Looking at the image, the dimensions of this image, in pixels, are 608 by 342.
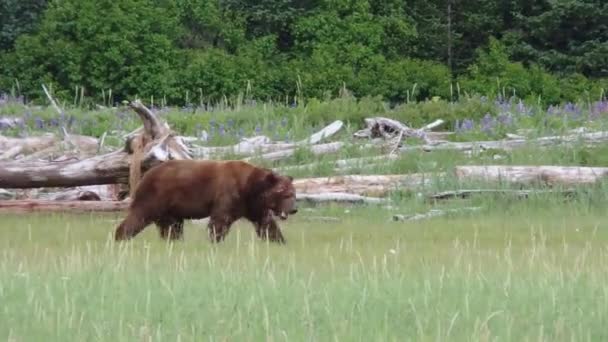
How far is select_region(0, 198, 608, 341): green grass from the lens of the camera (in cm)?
603

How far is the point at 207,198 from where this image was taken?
1150 cm

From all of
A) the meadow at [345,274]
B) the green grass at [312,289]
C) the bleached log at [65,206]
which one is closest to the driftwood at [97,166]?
the bleached log at [65,206]

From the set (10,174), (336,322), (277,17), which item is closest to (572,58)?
(277,17)

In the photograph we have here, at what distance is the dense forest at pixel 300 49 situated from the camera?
32.1 m

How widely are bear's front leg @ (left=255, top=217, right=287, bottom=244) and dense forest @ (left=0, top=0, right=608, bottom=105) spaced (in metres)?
19.2

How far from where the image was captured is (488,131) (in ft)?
62.1

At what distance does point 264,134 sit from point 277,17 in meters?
16.2

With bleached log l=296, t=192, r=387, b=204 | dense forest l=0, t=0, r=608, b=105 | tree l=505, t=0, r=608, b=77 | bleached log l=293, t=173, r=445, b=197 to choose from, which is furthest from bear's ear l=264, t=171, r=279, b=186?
tree l=505, t=0, r=608, b=77

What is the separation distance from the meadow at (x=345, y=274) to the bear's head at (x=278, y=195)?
27cm

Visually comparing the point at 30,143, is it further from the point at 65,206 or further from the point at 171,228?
the point at 171,228

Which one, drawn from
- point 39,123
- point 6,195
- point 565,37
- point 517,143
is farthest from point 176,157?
point 565,37

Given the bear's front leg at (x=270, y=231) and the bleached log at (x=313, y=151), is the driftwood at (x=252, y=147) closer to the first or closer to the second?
the bleached log at (x=313, y=151)

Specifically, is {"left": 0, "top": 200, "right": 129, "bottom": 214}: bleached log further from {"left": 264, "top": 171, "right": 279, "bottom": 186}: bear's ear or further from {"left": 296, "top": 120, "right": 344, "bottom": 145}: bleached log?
{"left": 296, "top": 120, "right": 344, "bottom": 145}: bleached log

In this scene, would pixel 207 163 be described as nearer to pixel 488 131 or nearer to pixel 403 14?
pixel 488 131
